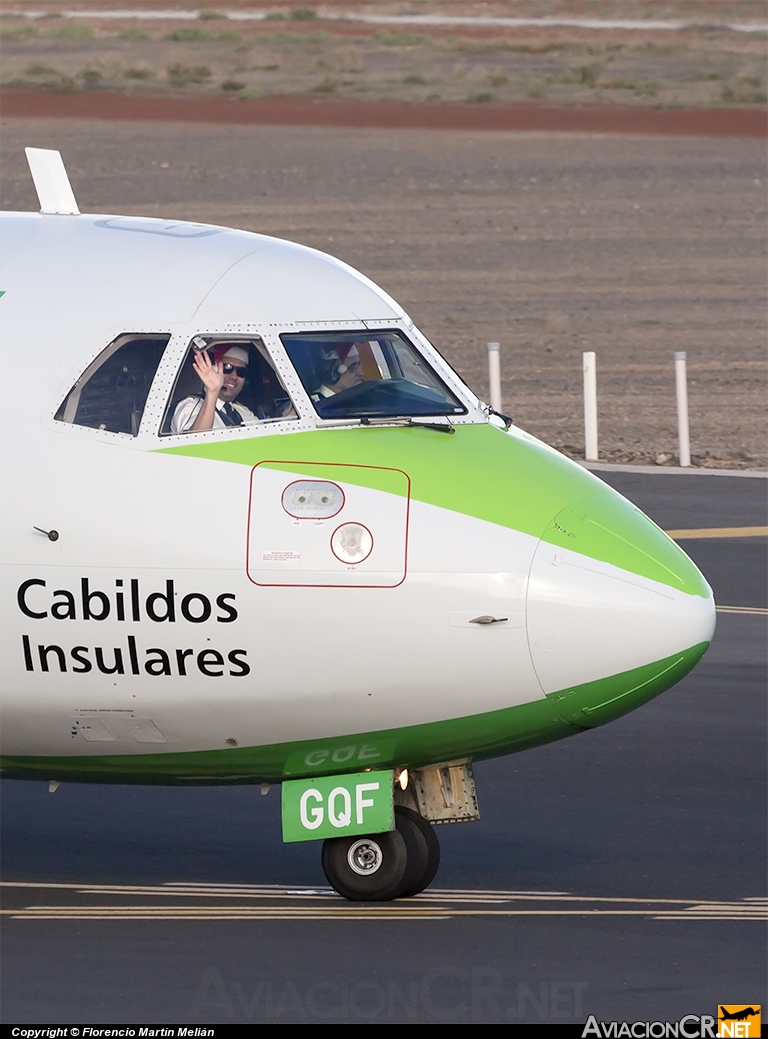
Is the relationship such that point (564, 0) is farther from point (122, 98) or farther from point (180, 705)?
point (180, 705)

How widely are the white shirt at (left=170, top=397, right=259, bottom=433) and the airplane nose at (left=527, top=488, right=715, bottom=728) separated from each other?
6.16ft

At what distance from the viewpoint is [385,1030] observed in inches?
381

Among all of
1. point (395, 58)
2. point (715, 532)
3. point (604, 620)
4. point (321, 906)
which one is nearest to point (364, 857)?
point (321, 906)

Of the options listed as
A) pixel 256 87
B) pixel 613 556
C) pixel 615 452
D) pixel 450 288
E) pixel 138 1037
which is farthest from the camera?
pixel 256 87

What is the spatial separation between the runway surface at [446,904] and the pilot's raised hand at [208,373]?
3.19 meters

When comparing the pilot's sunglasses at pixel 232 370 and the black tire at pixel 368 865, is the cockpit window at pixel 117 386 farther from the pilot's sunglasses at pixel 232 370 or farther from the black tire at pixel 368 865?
the black tire at pixel 368 865

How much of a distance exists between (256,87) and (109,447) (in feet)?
215

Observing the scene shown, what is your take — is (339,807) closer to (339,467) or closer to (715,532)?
(339,467)

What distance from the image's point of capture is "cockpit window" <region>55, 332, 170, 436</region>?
11.0 meters

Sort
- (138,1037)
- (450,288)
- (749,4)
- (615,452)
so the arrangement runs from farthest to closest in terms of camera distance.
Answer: (749,4) → (450,288) → (615,452) → (138,1037)

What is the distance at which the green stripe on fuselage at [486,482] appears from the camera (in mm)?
10688

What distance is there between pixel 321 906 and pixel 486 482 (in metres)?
2.94

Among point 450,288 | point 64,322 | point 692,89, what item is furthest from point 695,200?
point 64,322

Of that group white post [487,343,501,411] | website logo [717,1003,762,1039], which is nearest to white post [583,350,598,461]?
white post [487,343,501,411]
